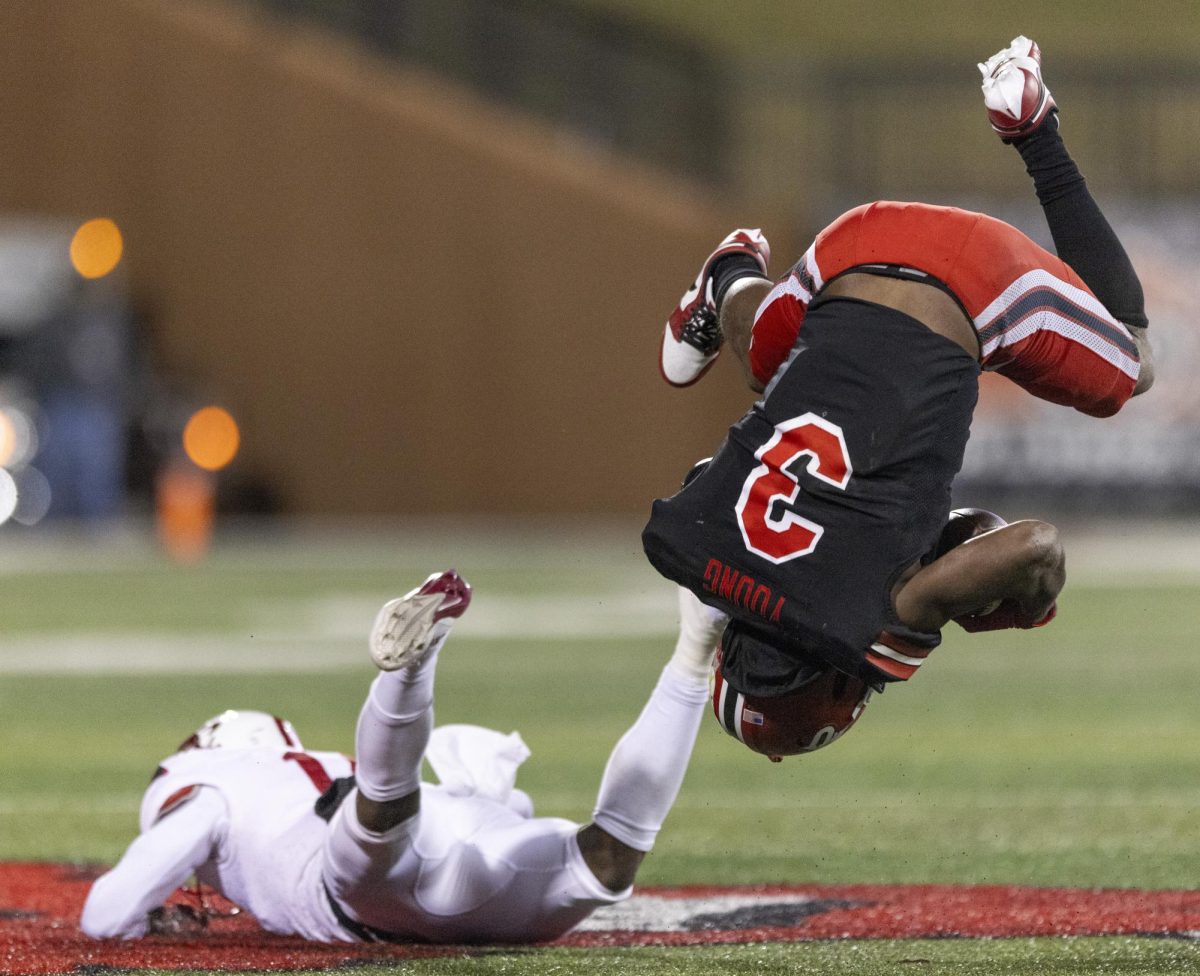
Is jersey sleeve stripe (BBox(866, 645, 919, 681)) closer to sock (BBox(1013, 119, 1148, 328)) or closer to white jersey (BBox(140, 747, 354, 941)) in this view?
sock (BBox(1013, 119, 1148, 328))

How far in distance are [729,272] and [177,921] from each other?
192 cm

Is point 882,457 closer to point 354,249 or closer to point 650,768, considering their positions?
point 650,768

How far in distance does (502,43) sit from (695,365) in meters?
15.8

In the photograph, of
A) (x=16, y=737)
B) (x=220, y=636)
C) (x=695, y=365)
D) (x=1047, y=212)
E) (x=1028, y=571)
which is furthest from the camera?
(x=220, y=636)

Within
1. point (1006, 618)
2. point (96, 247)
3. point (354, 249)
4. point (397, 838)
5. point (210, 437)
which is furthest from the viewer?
point (354, 249)

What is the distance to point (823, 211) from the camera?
19188 mm

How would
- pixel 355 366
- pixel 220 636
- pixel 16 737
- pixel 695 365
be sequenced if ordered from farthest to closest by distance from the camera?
pixel 355 366, pixel 220 636, pixel 16 737, pixel 695 365

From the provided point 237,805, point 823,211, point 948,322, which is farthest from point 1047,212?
point 823,211

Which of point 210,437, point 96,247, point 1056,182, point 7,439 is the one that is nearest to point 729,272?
point 1056,182

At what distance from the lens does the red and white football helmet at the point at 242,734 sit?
459 centimetres

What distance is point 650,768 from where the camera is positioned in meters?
4.29

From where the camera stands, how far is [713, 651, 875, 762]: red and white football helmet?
395 centimetres

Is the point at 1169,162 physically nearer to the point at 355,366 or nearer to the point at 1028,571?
the point at 355,366

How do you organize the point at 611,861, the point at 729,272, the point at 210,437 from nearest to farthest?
the point at 611,861
the point at 729,272
the point at 210,437
